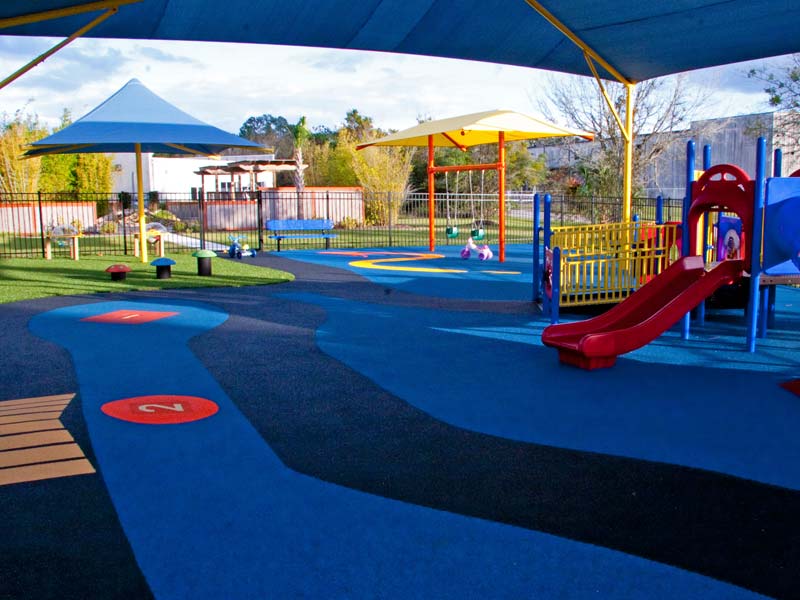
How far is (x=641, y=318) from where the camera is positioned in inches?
312

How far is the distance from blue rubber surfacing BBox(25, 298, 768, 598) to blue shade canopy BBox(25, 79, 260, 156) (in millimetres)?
10955

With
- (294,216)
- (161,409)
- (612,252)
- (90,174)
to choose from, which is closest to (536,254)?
(612,252)

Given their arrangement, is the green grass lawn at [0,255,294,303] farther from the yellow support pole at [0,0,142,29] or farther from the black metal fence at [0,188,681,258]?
the black metal fence at [0,188,681,258]

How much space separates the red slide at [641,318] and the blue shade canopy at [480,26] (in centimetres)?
314

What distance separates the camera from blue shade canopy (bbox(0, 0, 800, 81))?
25.6ft

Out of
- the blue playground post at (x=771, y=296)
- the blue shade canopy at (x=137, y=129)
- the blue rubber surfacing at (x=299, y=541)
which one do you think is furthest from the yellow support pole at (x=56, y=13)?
the blue shade canopy at (x=137, y=129)

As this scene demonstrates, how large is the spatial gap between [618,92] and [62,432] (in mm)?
30278

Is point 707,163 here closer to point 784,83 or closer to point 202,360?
point 202,360

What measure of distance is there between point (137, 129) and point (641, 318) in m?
11.7

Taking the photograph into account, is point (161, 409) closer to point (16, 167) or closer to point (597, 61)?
point (597, 61)

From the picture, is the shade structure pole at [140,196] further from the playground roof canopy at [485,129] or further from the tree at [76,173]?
the tree at [76,173]

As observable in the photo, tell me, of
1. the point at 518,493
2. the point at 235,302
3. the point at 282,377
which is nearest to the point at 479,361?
the point at 282,377

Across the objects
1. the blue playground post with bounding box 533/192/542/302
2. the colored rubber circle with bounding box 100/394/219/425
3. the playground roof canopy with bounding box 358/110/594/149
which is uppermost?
the playground roof canopy with bounding box 358/110/594/149

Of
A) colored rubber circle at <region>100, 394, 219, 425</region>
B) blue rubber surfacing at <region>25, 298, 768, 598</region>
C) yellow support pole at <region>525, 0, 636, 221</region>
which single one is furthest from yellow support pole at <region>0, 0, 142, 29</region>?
yellow support pole at <region>525, 0, 636, 221</region>
